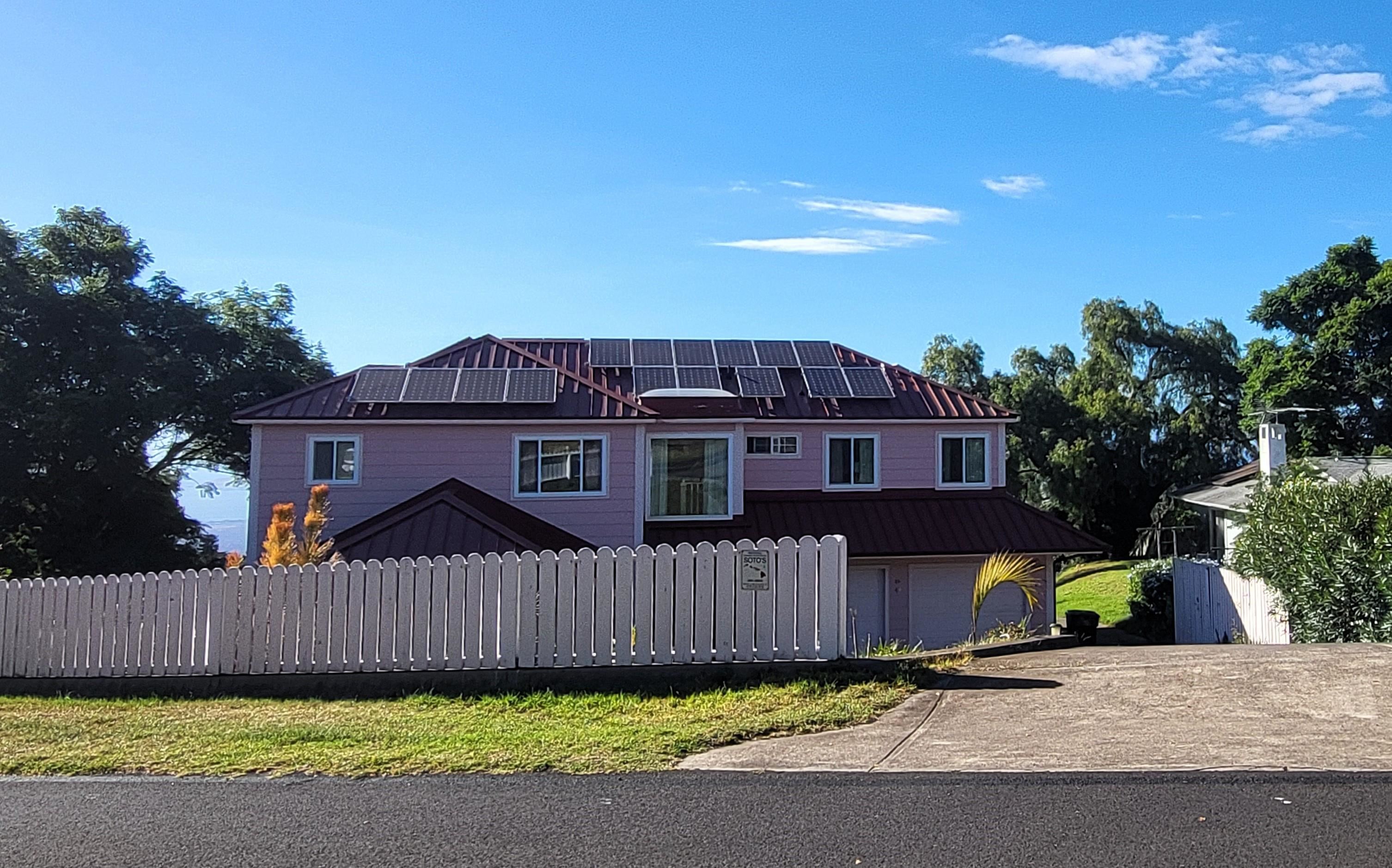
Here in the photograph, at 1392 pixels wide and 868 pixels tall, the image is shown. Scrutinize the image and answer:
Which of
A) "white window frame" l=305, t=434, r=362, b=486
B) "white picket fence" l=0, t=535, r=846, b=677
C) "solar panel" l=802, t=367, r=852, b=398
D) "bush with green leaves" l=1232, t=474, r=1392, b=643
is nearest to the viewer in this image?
"white picket fence" l=0, t=535, r=846, b=677

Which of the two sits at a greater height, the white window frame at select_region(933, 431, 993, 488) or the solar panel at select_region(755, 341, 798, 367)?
the solar panel at select_region(755, 341, 798, 367)

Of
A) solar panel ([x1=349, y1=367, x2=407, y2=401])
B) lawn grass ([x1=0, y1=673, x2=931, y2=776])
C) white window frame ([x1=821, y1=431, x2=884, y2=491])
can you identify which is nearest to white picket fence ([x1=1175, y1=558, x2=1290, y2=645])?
white window frame ([x1=821, y1=431, x2=884, y2=491])

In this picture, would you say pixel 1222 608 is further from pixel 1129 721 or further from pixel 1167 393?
pixel 1167 393

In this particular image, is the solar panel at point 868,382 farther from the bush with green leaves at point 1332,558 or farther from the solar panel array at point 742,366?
the bush with green leaves at point 1332,558

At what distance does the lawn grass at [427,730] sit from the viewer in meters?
6.73

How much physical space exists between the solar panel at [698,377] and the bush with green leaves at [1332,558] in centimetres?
1084

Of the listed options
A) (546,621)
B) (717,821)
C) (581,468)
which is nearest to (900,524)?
(581,468)

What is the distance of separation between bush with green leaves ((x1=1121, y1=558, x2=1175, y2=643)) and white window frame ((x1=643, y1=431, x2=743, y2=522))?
9.51 metres

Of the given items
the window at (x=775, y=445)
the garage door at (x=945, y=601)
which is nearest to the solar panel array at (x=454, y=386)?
the window at (x=775, y=445)

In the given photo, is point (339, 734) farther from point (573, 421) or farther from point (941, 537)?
point (941, 537)

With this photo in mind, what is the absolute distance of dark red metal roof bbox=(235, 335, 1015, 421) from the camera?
65.8ft

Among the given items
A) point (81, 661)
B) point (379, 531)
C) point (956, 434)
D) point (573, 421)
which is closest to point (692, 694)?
point (81, 661)

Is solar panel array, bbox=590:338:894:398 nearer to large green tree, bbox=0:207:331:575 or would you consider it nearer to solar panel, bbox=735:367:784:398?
solar panel, bbox=735:367:784:398

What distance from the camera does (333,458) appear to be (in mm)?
20016
